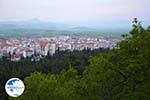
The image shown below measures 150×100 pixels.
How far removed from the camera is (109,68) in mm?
10305

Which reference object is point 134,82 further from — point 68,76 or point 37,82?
point 68,76

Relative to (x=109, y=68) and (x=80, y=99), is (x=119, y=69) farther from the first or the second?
(x=80, y=99)

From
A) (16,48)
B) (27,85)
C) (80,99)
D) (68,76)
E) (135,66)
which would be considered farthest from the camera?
(16,48)

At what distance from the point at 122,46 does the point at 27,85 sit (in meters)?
8.81

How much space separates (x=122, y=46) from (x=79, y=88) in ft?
10.2

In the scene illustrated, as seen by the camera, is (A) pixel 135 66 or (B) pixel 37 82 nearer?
(A) pixel 135 66

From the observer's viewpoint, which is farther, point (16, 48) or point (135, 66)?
point (16, 48)

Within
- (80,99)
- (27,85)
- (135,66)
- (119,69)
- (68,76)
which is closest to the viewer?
(135,66)

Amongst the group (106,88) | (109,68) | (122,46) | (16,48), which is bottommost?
(16,48)

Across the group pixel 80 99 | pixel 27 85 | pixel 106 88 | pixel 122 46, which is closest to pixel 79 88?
pixel 80 99

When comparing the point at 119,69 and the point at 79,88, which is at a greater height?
the point at 119,69

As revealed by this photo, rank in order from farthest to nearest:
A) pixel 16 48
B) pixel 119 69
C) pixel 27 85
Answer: pixel 16 48
pixel 27 85
pixel 119 69

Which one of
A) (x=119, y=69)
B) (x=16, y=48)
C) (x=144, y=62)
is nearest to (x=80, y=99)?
(x=119, y=69)

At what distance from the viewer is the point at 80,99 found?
12219 millimetres
